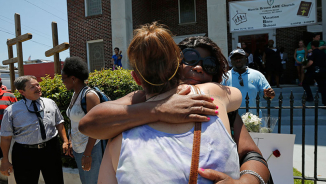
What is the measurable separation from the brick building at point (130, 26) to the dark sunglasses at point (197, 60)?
10233 millimetres

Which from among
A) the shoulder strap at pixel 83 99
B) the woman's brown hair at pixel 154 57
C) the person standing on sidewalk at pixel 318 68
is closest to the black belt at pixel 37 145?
the shoulder strap at pixel 83 99

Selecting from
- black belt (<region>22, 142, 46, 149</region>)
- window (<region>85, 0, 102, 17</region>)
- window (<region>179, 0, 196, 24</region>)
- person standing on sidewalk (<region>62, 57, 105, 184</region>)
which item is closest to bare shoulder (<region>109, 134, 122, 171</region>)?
person standing on sidewalk (<region>62, 57, 105, 184</region>)

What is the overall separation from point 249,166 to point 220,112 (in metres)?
0.33

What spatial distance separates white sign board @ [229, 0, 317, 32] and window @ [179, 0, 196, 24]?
19.2 ft

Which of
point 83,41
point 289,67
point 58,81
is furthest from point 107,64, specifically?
point 289,67

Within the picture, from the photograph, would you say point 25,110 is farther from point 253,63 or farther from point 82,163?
point 253,63

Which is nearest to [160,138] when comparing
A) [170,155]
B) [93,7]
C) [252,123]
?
[170,155]

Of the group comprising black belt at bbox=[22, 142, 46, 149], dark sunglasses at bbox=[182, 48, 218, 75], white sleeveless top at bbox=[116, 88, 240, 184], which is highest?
dark sunglasses at bbox=[182, 48, 218, 75]

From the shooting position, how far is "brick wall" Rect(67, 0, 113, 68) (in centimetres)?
1329

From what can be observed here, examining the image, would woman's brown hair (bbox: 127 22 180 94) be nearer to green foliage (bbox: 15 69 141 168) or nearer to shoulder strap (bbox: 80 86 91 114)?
shoulder strap (bbox: 80 86 91 114)

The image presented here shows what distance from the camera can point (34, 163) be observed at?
3213 millimetres

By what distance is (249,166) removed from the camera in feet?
3.93

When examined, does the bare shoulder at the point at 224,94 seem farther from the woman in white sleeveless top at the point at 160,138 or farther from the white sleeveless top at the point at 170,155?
the white sleeveless top at the point at 170,155

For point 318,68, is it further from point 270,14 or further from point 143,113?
point 143,113
